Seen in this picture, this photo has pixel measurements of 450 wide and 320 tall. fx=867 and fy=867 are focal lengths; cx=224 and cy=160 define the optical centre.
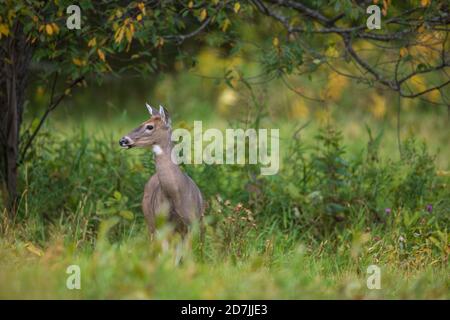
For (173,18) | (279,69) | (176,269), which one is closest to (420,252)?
(279,69)

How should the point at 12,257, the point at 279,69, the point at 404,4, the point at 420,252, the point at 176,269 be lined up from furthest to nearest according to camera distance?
the point at 404,4 → the point at 279,69 → the point at 420,252 → the point at 12,257 → the point at 176,269

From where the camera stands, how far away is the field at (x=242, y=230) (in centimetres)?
512

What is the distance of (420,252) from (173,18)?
2800 mm

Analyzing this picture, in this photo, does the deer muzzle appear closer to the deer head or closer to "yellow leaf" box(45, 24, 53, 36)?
the deer head

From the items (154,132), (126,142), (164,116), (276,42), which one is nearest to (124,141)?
(126,142)

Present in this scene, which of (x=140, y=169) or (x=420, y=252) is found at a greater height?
(x=140, y=169)

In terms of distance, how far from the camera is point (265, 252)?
6359mm

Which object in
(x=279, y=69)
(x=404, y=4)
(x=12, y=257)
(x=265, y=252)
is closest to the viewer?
(x=12, y=257)

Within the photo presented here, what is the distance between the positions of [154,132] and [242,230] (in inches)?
40.9

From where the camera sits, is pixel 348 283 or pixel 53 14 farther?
pixel 53 14

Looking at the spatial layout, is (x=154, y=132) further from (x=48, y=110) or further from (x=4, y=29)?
(x=48, y=110)

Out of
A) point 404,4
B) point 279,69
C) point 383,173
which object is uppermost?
point 404,4

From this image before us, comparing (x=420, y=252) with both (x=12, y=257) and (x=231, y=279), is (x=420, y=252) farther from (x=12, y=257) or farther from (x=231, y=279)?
(x=12, y=257)

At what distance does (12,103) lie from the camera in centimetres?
742
